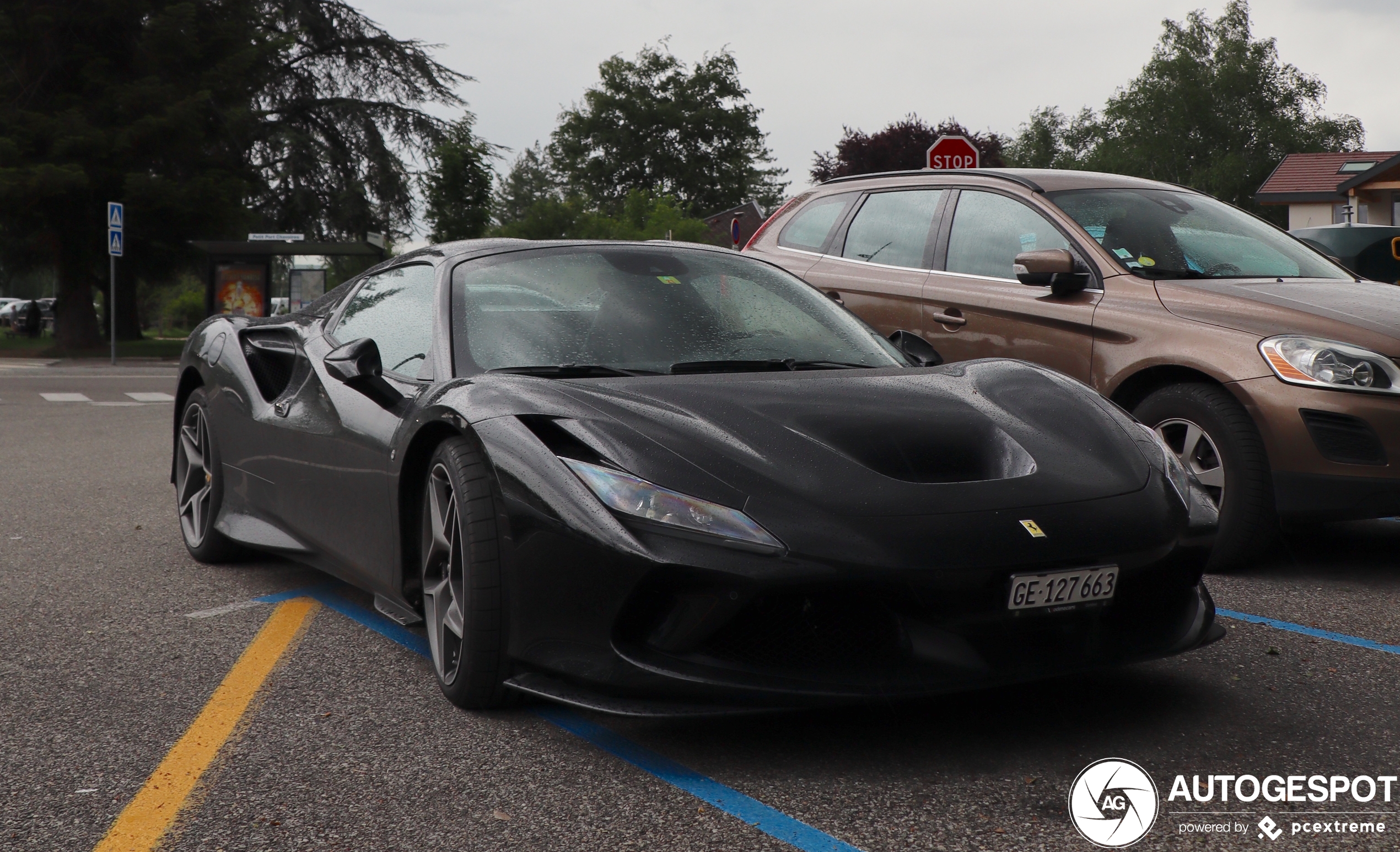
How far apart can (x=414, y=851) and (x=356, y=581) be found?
1754mm

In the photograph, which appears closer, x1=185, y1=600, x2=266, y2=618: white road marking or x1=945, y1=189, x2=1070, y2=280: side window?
x1=185, y1=600, x2=266, y2=618: white road marking

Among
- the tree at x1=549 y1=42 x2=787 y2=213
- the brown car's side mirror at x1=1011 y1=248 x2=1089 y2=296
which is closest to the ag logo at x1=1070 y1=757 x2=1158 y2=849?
the brown car's side mirror at x1=1011 y1=248 x2=1089 y2=296

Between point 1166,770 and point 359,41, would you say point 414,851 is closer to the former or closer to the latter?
→ point 1166,770

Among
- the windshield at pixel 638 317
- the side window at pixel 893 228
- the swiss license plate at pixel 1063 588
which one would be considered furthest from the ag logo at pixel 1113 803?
the side window at pixel 893 228

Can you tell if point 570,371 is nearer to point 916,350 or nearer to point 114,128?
point 916,350

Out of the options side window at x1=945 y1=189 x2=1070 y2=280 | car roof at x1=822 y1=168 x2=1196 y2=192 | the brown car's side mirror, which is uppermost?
car roof at x1=822 y1=168 x2=1196 y2=192

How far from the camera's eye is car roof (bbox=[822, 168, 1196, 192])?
6184 mm

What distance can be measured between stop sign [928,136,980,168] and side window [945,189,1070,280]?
304 inches

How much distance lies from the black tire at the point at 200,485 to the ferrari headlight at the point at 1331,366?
157 inches

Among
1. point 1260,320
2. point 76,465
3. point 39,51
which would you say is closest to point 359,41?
point 39,51

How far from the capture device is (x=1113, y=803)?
104 inches

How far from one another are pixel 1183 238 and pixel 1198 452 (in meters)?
1.29

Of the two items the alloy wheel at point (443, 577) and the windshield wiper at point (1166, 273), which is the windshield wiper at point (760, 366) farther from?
the windshield wiper at point (1166, 273)

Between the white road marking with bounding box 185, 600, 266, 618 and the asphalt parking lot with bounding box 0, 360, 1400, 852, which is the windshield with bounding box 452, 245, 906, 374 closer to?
the asphalt parking lot with bounding box 0, 360, 1400, 852
